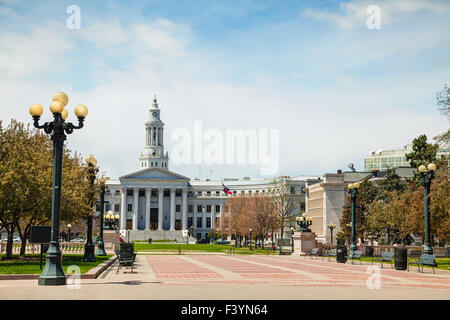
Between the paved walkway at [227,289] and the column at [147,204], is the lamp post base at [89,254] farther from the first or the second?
the column at [147,204]

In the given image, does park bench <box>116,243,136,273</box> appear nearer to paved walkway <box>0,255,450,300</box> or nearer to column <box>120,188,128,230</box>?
paved walkway <box>0,255,450,300</box>

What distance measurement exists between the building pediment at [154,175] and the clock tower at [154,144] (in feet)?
65.5

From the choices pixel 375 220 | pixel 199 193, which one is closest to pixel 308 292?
pixel 375 220

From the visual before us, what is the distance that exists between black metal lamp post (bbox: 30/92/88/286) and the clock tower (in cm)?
16457

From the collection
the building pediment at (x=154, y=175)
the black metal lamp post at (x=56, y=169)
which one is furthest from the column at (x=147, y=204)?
the black metal lamp post at (x=56, y=169)

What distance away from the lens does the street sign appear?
2098cm

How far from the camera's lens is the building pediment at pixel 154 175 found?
16155 cm

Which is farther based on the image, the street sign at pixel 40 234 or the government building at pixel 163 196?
the government building at pixel 163 196

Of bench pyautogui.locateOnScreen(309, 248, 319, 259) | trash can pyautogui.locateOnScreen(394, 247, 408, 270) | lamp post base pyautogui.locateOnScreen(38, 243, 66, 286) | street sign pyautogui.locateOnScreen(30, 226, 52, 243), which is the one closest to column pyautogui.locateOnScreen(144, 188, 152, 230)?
bench pyautogui.locateOnScreen(309, 248, 319, 259)

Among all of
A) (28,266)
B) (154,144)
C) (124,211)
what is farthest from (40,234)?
(154,144)

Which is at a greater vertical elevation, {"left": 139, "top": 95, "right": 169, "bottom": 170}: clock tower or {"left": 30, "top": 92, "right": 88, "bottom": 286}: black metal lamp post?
{"left": 139, "top": 95, "right": 169, "bottom": 170}: clock tower

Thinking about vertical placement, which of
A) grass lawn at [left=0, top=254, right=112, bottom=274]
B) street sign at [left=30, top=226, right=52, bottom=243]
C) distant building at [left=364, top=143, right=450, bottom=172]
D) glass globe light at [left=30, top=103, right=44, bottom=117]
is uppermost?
distant building at [left=364, top=143, right=450, bottom=172]

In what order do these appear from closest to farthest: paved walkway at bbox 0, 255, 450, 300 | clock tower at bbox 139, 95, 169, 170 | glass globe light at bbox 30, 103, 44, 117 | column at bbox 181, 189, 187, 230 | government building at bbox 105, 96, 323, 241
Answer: paved walkway at bbox 0, 255, 450, 300 → glass globe light at bbox 30, 103, 44, 117 → government building at bbox 105, 96, 323, 241 → column at bbox 181, 189, 187, 230 → clock tower at bbox 139, 95, 169, 170
